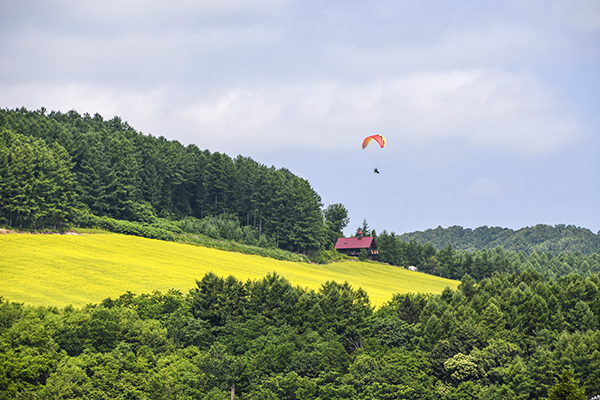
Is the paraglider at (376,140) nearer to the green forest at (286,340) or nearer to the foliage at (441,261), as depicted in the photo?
the green forest at (286,340)

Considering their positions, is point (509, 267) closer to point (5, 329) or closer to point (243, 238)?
point (243, 238)

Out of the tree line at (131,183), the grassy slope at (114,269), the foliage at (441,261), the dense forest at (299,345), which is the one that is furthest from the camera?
the foliage at (441,261)

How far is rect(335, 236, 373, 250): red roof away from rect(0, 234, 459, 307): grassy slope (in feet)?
91.4

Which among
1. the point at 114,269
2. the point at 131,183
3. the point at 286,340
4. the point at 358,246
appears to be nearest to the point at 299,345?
the point at 286,340

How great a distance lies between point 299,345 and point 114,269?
25.1 m

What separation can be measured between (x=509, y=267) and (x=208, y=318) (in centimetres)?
10155

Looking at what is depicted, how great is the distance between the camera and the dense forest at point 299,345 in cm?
4231

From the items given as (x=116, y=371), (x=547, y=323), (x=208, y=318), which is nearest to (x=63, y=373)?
(x=116, y=371)

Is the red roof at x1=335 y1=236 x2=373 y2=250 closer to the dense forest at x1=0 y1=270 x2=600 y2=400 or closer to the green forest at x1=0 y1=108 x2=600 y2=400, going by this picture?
the green forest at x1=0 y1=108 x2=600 y2=400

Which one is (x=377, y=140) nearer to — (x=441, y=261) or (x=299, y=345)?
(x=299, y=345)

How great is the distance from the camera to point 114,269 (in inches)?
2554

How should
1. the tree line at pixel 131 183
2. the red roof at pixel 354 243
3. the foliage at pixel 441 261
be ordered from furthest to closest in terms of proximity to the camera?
1. the foliage at pixel 441 261
2. the red roof at pixel 354 243
3. the tree line at pixel 131 183

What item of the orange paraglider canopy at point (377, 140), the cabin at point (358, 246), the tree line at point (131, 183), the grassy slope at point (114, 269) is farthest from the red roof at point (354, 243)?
the orange paraglider canopy at point (377, 140)

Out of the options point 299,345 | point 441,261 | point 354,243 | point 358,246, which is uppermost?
point 354,243
